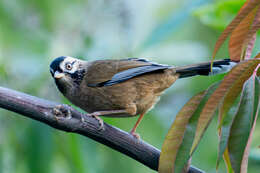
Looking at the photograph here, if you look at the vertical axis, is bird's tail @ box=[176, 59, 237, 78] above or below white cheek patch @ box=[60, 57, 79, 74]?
above

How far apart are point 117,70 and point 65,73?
1.76 ft

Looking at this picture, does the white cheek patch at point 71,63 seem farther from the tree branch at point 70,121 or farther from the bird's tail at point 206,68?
the tree branch at point 70,121

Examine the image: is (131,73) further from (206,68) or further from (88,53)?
(88,53)

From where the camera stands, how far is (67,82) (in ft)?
13.4

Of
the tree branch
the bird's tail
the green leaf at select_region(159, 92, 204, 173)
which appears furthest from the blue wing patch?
the green leaf at select_region(159, 92, 204, 173)

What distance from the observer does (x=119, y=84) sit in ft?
13.1

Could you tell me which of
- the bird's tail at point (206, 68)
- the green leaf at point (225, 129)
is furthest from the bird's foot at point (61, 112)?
the bird's tail at point (206, 68)

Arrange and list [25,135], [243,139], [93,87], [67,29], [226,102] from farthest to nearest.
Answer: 1. [67,29]
2. [25,135]
3. [93,87]
4. [226,102]
5. [243,139]

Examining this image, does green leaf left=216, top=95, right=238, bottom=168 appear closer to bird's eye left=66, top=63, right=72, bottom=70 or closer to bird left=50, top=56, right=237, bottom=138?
bird left=50, top=56, right=237, bottom=138

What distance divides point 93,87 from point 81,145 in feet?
2.05

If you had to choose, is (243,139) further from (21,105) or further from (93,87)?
(93,87)

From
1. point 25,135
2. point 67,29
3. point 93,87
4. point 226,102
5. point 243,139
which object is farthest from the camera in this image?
point 67,29

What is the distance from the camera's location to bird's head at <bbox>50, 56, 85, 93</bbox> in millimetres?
4059

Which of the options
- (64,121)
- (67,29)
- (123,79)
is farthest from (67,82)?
(67,29)
